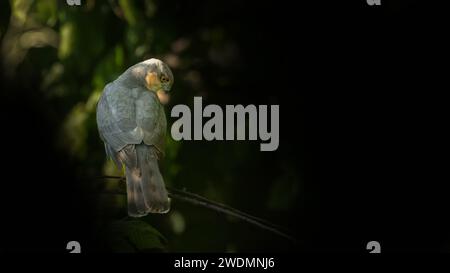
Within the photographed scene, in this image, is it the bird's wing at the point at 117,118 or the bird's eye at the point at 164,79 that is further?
the bird's eye at the point at 164,79

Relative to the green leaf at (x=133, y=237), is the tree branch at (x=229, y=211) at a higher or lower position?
higher

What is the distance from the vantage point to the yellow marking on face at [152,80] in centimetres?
267

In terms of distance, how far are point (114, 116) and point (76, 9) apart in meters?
0.39

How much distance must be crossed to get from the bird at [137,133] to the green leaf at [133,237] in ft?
0.14

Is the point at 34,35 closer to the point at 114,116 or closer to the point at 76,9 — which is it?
the point at 76,9

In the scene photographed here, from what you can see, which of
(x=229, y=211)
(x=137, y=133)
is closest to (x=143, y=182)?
(x=137, y=133)

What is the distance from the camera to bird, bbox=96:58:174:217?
2574mm

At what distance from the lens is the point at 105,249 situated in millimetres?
2678

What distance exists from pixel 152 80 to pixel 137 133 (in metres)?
0.19

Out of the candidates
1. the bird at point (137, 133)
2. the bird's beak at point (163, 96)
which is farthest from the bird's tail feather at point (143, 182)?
the bird's beak at point (163, 96)

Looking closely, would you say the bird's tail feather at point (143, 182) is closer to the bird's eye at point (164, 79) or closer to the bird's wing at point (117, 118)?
the bird's wing at point (117, 118)

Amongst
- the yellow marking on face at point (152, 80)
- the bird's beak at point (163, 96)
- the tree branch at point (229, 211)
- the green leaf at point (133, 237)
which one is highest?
the yellow marking on face at point (152, 80)

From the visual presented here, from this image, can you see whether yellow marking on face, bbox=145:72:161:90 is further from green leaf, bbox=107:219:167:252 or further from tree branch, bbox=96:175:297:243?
green leaf, bbox=107:219:167:252

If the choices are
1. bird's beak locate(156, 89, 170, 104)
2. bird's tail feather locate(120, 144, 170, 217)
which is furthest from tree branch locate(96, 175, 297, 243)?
bird's beak locate(156, 89, 170, 104)
